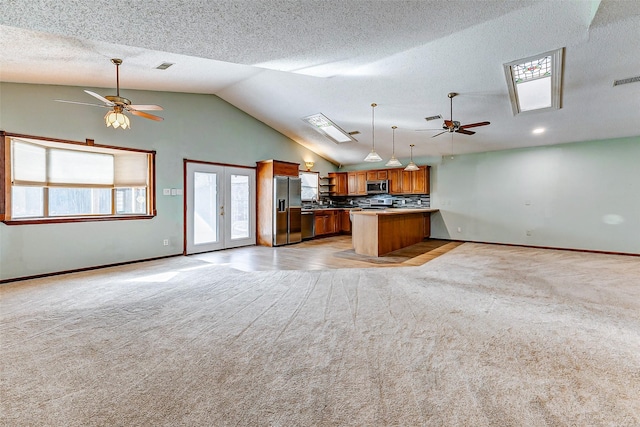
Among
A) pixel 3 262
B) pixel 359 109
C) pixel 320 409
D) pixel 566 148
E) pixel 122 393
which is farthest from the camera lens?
pixel 566 148

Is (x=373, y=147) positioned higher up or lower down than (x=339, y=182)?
higher up

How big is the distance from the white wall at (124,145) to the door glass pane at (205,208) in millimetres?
354

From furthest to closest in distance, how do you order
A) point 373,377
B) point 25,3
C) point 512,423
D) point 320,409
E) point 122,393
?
point 25,3 → point 373,377 → point 122,393 → point 320,409 → point 512,423

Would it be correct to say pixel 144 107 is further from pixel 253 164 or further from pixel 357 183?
pixel 357 183

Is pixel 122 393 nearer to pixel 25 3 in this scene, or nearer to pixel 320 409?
pixel 320 409

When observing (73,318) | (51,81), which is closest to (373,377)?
(73,318)

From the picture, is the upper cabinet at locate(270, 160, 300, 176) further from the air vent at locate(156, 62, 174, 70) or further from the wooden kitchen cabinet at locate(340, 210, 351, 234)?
the air vent at locate(156, 62, 174, 70)

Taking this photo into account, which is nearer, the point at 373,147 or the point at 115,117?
the point at 115,117


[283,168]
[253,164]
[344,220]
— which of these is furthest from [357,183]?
[253,164]

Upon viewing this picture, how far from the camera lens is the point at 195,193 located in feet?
20.9

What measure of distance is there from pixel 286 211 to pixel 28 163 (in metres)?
4.81

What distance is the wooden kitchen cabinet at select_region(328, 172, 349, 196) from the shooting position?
10.2 m

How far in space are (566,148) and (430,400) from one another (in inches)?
302

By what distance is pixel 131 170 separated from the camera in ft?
18.6
